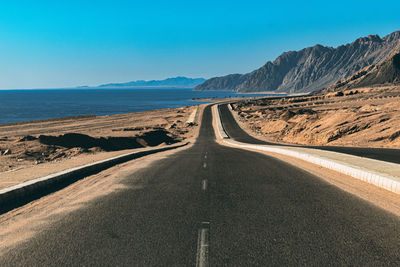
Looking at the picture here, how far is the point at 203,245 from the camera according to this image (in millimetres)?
5184

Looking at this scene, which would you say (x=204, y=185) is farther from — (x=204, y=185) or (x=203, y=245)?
(x=203, y=245)

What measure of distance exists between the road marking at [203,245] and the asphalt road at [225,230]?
0.29 feet

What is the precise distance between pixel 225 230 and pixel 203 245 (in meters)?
0.79

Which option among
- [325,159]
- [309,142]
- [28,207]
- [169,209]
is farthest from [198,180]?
[309,142]

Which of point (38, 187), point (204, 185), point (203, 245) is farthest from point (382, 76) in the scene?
point (203, 245)

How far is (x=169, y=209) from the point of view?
7.22 metres

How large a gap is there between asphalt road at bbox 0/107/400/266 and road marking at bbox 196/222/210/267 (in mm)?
88

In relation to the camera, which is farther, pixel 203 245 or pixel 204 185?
pixel 204 185

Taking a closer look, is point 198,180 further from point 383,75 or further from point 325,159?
point 383,75

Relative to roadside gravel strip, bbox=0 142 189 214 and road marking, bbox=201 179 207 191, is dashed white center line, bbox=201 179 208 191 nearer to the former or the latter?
road marking, bbox=201 179 207 191

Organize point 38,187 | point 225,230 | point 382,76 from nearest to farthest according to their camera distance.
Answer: point 225,230
point 38,187
point 382,76

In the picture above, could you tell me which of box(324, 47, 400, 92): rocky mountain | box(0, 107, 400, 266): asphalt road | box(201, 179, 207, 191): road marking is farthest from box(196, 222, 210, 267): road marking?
box(324, 47, 400, 92): rocky mountain

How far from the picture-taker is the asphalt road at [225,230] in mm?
4785

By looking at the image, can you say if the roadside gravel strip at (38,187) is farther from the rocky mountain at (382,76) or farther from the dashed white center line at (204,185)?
the rocky mountain at (382,76)
